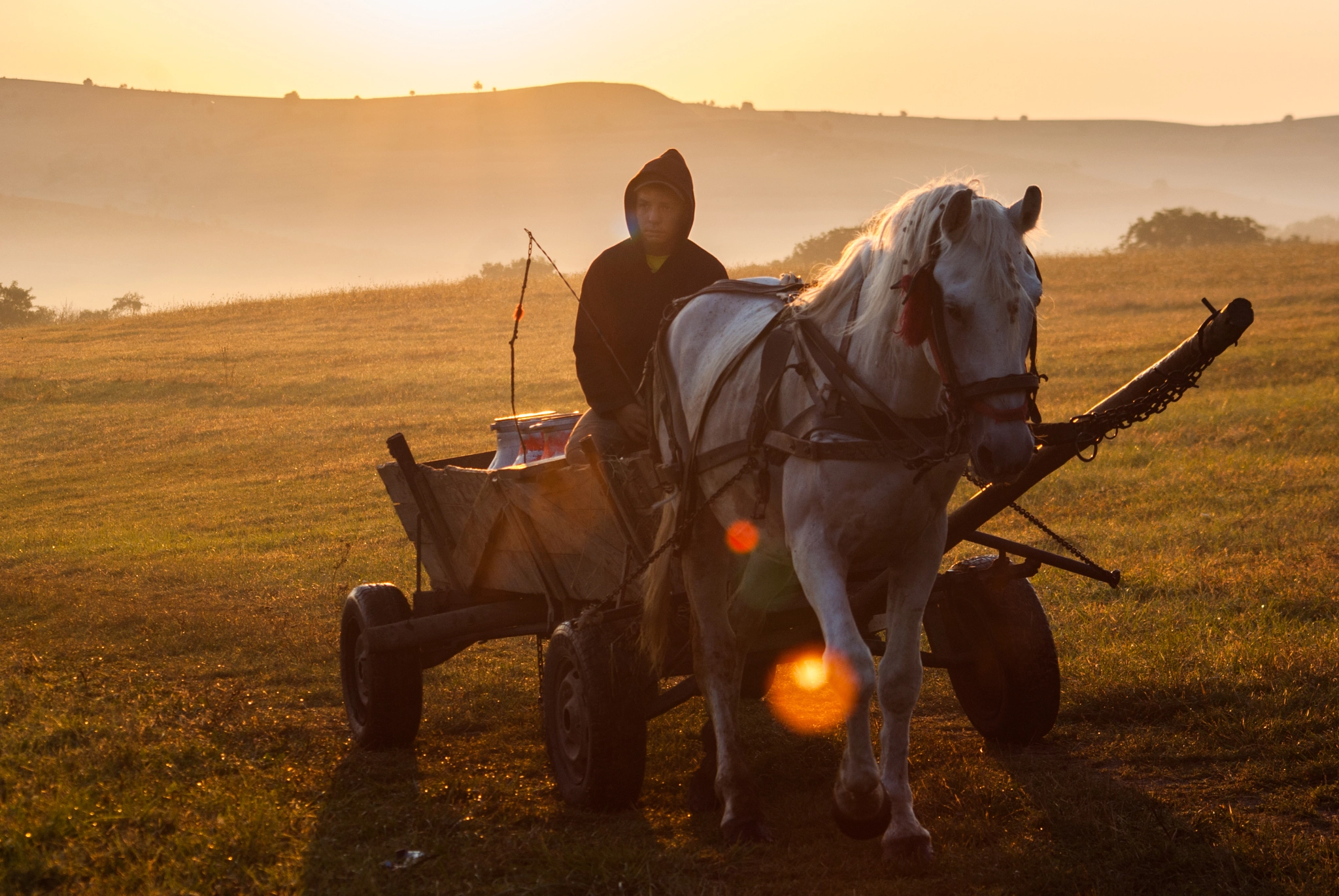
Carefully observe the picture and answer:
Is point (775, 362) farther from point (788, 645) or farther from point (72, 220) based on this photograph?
point (72, 220)

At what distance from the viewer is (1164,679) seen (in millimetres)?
5438

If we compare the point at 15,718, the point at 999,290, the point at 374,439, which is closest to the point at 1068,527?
the point at 999,290

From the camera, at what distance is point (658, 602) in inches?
181

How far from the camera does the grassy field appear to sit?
3936mm

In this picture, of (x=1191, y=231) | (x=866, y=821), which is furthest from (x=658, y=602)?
(x=1191, y=231)

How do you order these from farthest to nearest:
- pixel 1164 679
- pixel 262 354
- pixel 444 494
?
pixel 262 354 → pixel 444 494 → pixel 1164 679

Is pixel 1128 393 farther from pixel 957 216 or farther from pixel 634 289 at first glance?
pixel 634 289

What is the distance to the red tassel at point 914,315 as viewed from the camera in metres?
3.34

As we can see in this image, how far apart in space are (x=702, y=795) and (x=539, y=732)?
142cm

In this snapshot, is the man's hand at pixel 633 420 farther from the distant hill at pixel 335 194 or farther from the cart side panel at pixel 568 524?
the distant hill at pixel 335 194

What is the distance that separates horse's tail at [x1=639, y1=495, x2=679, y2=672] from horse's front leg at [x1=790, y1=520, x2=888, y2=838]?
0.77 metres

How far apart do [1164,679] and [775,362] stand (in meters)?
2.73

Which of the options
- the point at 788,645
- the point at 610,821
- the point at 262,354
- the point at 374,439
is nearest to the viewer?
the point at 610,821

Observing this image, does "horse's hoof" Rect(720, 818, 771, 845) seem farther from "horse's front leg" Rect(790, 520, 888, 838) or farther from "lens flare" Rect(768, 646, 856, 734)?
"lens flare" Rect(768, 646, 856, 734)
